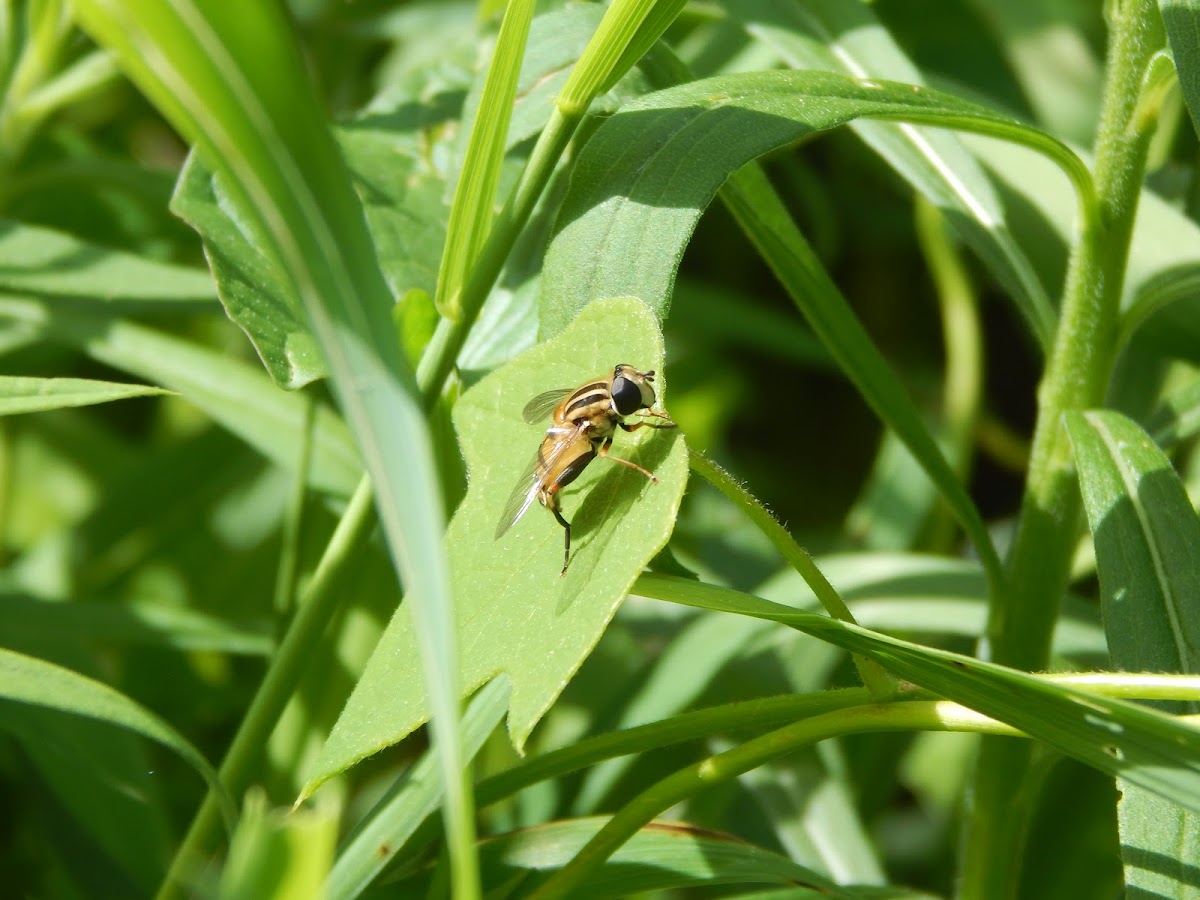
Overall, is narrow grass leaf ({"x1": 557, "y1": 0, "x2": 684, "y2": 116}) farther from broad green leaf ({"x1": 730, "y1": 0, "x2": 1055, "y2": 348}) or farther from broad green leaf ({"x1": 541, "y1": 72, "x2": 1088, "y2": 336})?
broad green leaf ({"x1": 730, "y1": 0, "x2": 1055, "y2": 348})

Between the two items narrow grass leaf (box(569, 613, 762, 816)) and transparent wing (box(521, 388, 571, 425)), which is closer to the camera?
transparent wing (box(521, 388, 571, 425))

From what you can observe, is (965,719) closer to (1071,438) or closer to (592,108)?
(1071,438)

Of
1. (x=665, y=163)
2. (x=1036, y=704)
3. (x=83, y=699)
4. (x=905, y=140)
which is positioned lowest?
(x=1036, y=704)

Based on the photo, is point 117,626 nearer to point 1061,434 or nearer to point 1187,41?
point 1061,434

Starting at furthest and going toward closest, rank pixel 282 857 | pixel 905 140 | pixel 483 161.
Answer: pixel 905 140, pixel 483 161, pixel 282 857

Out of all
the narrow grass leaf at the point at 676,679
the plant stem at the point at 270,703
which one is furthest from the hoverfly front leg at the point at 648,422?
the narrow grass leaf at the point at 676,679

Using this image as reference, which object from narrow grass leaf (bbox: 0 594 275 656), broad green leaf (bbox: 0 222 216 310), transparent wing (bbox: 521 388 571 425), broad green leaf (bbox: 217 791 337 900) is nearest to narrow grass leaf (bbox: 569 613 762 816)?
narrow grass leaf (bbox: 0 594 275 656)

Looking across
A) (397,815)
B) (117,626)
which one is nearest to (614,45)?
(397,815)
